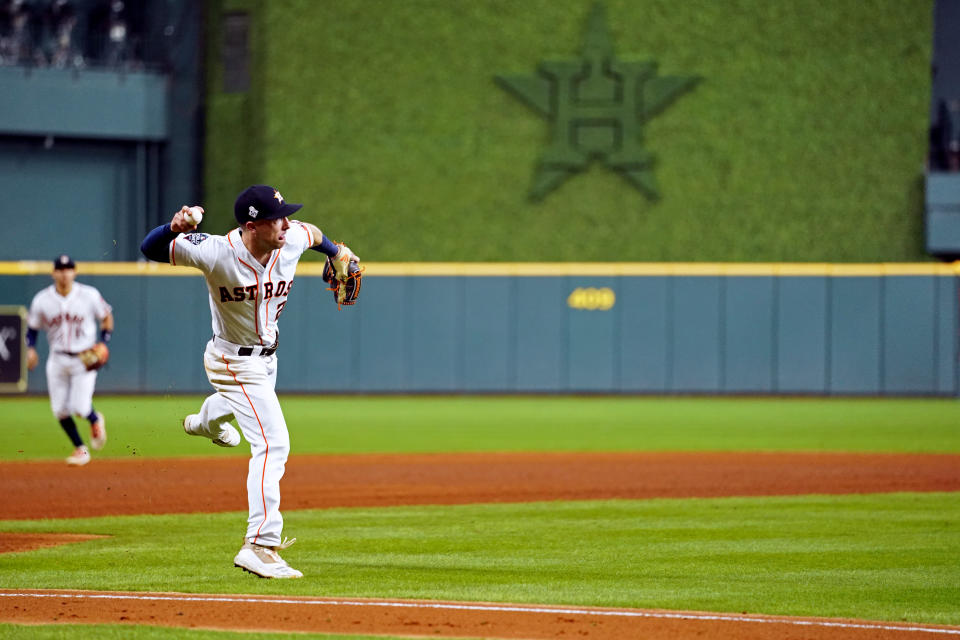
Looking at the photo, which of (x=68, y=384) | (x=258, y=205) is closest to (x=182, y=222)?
(x=258, y=205)

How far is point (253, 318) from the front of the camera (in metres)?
6.52

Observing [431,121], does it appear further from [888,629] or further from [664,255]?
[888,629]

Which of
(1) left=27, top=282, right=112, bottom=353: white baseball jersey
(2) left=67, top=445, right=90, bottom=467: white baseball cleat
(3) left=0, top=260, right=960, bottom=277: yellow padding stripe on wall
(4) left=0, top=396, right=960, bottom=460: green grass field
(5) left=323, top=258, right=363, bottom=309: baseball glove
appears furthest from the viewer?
(3) left=0, top=260, right=960, bottom=277: yellow padding stripe on wall

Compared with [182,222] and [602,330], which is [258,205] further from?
[602,330]

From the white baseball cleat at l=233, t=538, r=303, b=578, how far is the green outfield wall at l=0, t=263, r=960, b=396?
18791mm

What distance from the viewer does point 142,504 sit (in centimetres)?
1033

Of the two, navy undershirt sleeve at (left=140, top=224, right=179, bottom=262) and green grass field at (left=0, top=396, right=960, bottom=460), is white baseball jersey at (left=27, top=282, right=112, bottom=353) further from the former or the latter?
navy undershirt sleeve at (left=140, top=224, right=179, bottom=262)

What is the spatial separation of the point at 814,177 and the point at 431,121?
7.62 metres

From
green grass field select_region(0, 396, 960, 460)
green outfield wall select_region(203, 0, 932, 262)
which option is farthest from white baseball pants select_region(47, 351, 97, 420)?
green outfield wall select_region(203, 0, 932, 262)

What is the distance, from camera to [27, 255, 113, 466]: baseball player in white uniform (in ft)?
41.7

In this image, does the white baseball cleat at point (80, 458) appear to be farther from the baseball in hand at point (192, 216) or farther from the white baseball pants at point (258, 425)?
the baseball in hand at point (192, 216)

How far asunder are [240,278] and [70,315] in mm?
7074

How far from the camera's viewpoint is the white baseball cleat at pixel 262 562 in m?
6.43

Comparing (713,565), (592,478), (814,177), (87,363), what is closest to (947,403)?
(814,177)
